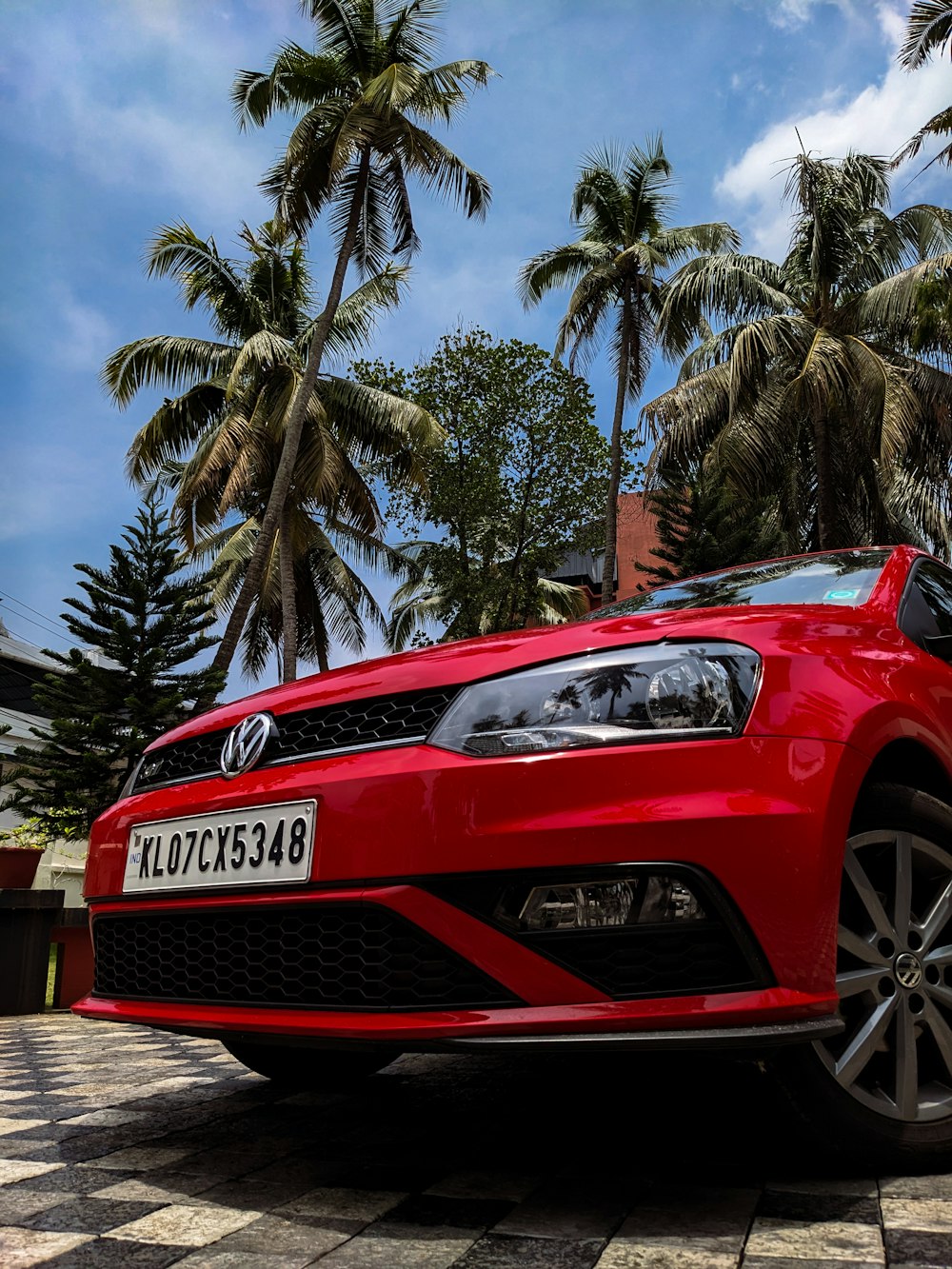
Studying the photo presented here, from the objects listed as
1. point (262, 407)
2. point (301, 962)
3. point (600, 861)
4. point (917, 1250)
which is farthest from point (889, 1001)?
point (262, 407)

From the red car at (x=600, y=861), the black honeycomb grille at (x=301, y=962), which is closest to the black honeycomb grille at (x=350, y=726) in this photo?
the red car at (x=600, y=861)

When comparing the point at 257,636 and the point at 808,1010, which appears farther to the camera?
the point at 257,636

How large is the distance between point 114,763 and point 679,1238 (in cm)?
1519

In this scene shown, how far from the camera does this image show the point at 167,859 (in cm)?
230

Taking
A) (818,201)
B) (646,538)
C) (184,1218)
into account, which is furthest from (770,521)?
(184,1218)

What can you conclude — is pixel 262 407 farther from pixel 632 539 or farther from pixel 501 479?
pixel 632 539

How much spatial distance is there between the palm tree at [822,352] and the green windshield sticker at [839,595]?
16557mm

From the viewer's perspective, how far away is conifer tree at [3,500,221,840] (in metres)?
15.4

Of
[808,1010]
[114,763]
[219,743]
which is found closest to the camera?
[808,1010]

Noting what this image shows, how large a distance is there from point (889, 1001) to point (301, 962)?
43.5 inches

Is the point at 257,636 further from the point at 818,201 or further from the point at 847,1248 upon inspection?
the point at 847,1248

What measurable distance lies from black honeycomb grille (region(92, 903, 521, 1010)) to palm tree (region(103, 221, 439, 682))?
16.4 metres

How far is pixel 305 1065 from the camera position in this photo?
10.4 ft

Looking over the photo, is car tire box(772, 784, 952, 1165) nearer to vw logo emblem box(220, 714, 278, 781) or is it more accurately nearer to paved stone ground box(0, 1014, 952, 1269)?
paved stone ground box(0, 1014, 952, 1269)
